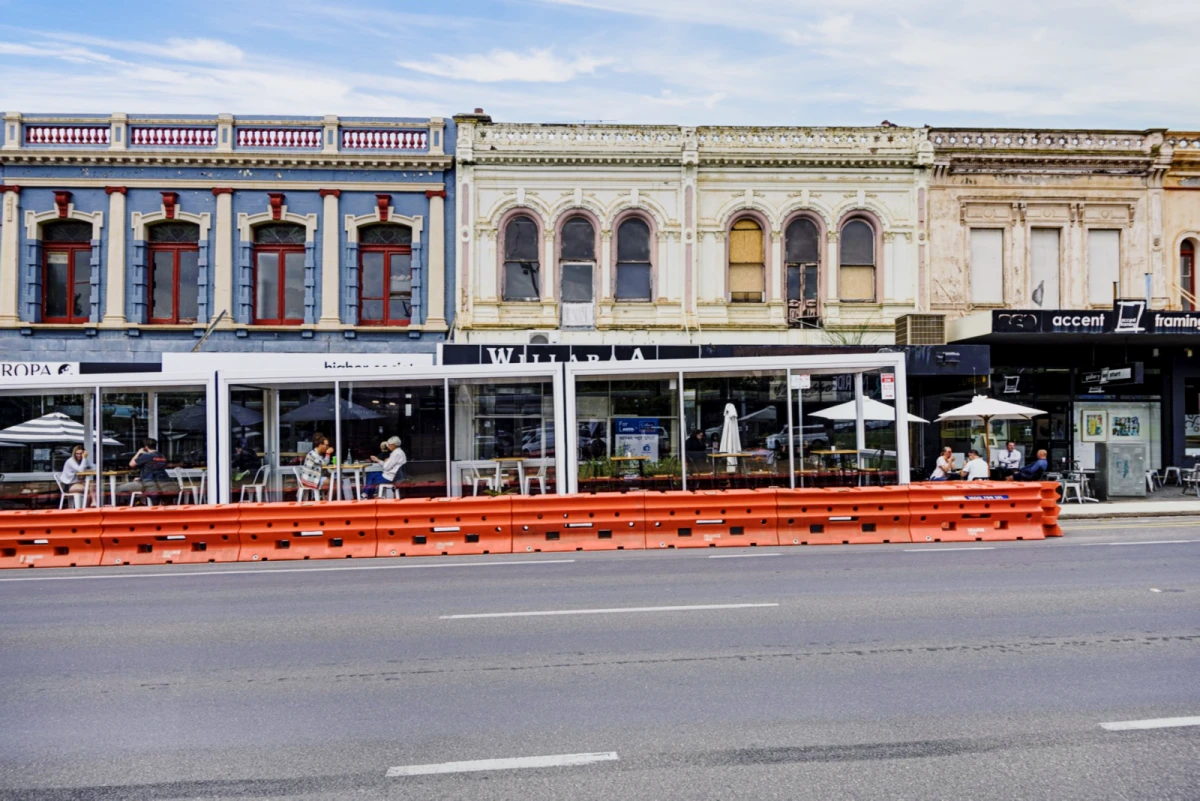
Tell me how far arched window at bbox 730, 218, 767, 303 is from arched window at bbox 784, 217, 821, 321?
2.15 ft

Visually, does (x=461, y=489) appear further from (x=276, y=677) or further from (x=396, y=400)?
(x=276, y=677)

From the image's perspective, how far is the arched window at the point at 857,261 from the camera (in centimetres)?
2344

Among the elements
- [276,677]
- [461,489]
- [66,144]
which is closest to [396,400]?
[461,489]

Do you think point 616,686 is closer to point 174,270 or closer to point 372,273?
point 372,273

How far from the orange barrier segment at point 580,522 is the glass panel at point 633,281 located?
9.85m

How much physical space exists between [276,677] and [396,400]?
405 inches

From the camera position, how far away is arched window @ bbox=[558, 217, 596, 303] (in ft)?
75.8

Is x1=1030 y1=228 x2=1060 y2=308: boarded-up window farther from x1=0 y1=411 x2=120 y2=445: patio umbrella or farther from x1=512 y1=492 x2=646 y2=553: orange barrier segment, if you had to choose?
x1=0 y1=411 x2=120 y2=445: patio umbrella

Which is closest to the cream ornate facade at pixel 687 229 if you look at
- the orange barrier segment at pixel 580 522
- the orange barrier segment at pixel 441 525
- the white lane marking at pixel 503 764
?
the orange barrier segment at pixel 580 522

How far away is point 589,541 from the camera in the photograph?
14117 mm

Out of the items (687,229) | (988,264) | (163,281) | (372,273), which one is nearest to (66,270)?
(163,281)

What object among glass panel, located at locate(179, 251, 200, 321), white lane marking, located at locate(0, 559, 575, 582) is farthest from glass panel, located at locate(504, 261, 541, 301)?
white lane marking, located at locate(0, 559, 575, 582)

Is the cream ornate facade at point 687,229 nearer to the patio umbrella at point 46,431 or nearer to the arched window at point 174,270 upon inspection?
the arched window at point 174,270

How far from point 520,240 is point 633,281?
288cm
